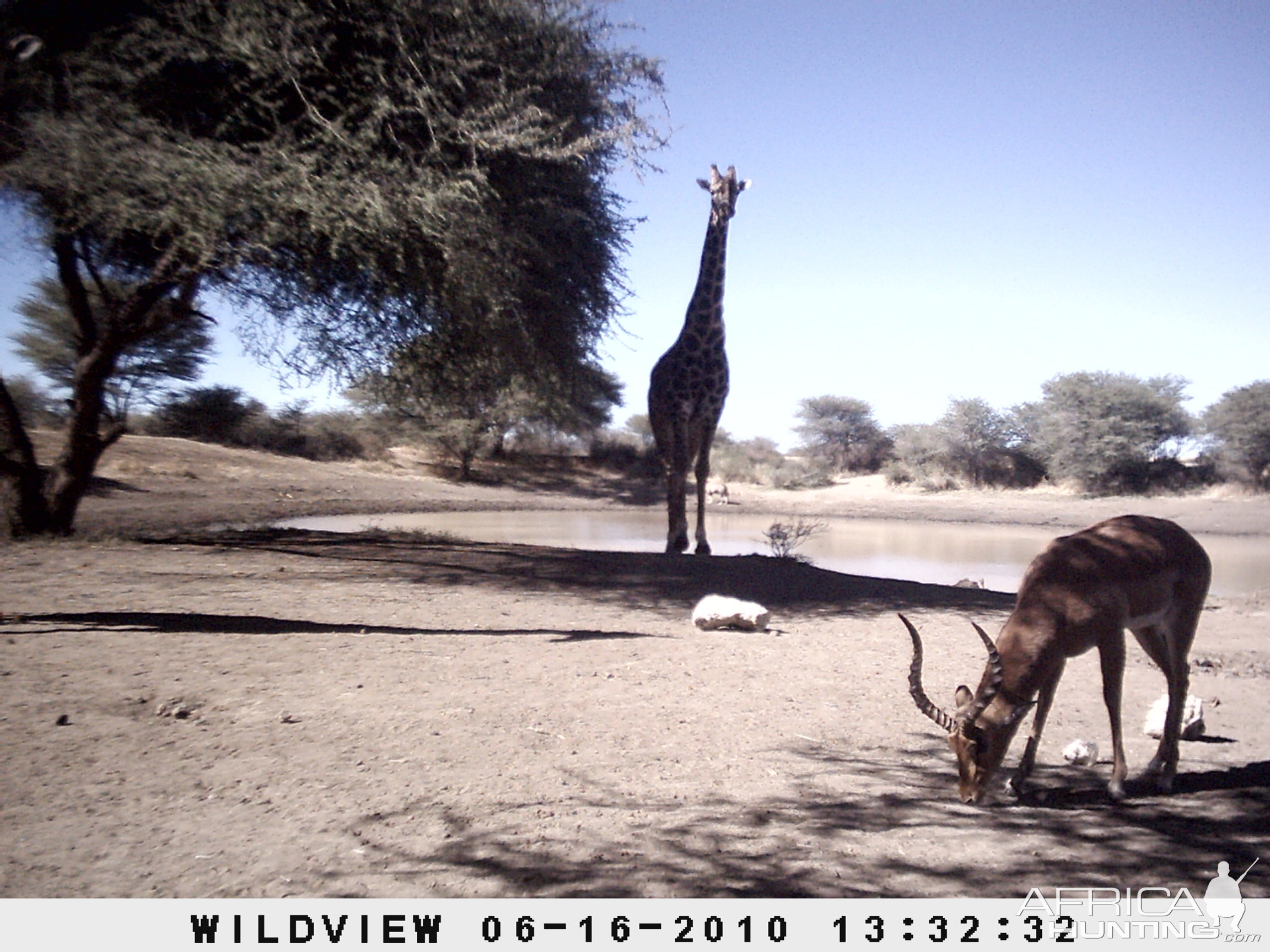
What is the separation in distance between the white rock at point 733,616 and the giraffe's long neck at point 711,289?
21.7 ft

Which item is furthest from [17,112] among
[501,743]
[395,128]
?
[501,743]

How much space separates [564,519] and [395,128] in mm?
13539

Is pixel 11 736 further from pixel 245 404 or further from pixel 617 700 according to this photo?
pixel 245 404

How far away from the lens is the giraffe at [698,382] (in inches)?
540

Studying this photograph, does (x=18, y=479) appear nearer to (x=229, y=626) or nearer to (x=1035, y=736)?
(x=229, y=626)

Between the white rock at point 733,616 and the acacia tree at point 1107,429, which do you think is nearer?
the white rock at point 733,616

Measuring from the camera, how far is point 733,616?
8.12 m

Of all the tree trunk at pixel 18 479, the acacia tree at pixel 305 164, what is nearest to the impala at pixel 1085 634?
the acacia tree at pixel 305 164

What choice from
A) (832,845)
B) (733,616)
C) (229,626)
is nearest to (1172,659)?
(832,845)

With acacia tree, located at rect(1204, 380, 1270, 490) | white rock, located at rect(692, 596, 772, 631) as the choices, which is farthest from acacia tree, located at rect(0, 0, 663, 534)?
acacia tree, located at rect(1204, 380, 1270, 490)

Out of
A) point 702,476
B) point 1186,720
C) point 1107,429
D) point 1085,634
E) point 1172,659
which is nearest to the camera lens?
point 1085,634

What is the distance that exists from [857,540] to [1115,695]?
52.5 ft

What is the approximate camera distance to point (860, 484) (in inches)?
1291
